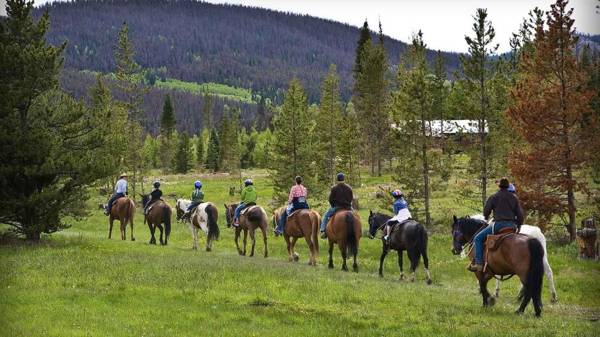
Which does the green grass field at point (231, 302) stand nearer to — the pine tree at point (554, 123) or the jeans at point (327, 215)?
the jeans at point (327, 215)

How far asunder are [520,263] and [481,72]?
23850 millimetres

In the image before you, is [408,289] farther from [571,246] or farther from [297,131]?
[297,131]

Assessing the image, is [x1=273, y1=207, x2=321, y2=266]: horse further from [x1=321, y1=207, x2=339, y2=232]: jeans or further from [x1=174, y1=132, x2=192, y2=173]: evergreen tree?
[x1=174, y1=132, x2=192, y2=173]: evergreen tree

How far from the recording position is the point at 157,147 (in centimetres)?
14975

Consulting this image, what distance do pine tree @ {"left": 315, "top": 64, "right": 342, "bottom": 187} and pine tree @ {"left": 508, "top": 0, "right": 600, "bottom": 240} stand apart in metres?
28.9

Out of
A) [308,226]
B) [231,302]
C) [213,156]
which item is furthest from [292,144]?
[213,156]

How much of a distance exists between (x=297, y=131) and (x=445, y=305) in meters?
36.5

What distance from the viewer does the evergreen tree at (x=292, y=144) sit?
50.7 metres

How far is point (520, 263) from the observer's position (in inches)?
583

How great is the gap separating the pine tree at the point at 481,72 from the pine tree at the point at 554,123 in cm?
665

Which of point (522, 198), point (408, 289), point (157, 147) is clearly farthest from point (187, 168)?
point (408, 289)

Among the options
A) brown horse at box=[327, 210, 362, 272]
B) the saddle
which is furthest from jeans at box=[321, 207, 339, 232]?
the saddle

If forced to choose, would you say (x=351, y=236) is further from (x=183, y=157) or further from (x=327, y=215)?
(x=183, y=157)

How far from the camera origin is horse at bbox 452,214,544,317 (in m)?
14.5
